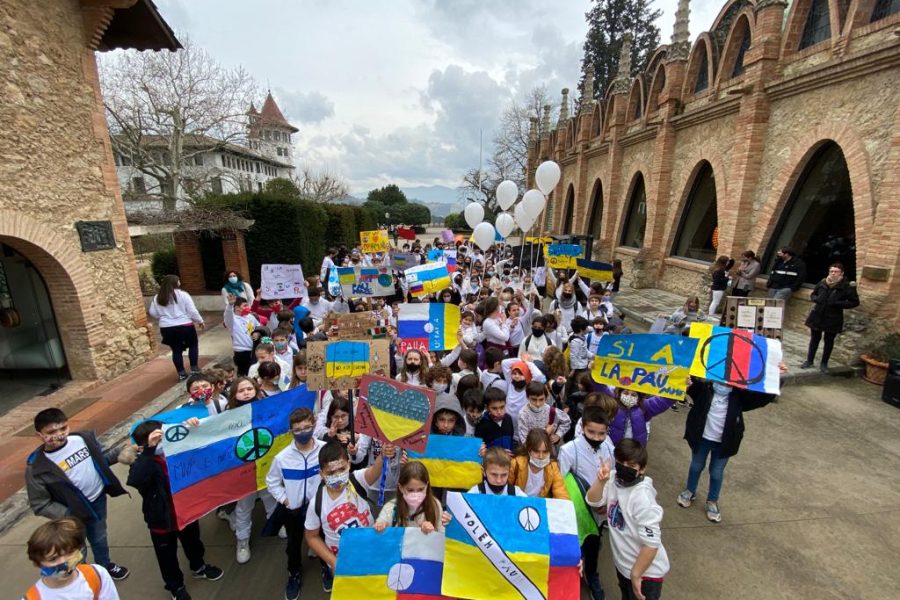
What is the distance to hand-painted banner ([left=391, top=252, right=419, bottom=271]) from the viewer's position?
466 inches

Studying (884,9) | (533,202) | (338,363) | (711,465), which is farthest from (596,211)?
(338,363)

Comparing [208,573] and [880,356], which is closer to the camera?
[208,573]

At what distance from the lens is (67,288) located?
6.66 meters

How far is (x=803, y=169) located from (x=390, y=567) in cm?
1166

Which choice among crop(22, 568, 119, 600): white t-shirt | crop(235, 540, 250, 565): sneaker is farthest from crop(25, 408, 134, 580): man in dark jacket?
crop(235, 540, 250, 565): sneaker

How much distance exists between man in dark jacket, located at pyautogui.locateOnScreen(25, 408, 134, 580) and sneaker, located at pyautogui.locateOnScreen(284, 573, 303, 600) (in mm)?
1538

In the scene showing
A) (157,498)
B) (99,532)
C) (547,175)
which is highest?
(547,175)

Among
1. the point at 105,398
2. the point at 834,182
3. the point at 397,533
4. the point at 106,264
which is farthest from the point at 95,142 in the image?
the point at 834,182

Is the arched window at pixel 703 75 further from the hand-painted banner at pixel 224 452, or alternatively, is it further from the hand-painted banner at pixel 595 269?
the hand-painted banner at pixel 224 452

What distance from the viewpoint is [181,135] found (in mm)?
20281

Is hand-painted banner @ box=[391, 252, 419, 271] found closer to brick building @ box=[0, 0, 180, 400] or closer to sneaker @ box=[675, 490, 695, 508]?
brick building @ box=[0, 0, 180, 400]

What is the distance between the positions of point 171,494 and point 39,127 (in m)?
6.49

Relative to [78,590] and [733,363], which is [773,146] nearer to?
[733,363]

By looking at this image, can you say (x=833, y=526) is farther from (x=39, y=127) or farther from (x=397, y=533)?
(x=39, y=127)
